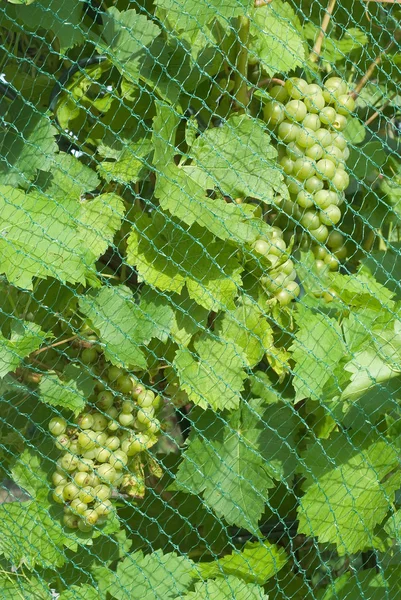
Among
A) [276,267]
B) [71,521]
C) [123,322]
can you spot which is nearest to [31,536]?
[71,521]

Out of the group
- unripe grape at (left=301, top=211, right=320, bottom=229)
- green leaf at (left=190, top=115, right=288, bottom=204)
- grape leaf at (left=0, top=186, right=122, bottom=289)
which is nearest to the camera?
grape leaf at (left=0, top=186, right=122, bottom=289)

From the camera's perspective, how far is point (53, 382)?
1.60m

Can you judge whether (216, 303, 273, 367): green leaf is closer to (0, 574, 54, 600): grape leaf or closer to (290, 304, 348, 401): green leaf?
(290, 304, 348, 401): green leaf

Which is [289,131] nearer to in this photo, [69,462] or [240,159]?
[240,159]

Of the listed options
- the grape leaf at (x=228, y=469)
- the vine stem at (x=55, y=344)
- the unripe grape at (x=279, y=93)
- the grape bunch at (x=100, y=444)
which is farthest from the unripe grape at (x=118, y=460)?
the unripe grape at (x=279, y=93)

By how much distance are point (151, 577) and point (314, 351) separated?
494 millimetres

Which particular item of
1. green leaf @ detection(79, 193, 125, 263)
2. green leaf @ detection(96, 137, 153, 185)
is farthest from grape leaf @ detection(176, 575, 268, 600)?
green leaf @ detection(96, 137, 153, 185)

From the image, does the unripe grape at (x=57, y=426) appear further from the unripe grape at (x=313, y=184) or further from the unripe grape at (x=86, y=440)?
the unripe grape at (x=313, y=184)

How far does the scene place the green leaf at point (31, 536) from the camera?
163cm

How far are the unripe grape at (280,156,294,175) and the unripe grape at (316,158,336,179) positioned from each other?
0.05 metres

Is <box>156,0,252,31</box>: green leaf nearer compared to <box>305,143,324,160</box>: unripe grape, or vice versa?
<box>156,0,252,31</box>: green leaf

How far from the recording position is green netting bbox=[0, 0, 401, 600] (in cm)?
156

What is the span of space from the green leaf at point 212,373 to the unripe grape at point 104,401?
13 centimetres

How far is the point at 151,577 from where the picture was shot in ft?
5.39
